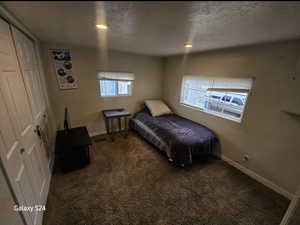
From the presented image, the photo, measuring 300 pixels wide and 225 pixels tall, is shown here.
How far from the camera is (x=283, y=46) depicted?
1622 millimetres

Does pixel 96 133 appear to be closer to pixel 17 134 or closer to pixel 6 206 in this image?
pixel 17 134

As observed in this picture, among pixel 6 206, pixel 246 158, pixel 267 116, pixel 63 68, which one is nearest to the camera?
pixel 6 206

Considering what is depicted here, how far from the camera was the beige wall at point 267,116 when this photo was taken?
162 cm

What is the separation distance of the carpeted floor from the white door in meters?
0.42

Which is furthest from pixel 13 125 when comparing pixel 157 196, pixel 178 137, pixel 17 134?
pixel 178 137

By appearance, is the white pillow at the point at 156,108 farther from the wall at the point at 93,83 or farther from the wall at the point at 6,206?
the wall at the point at 6,206

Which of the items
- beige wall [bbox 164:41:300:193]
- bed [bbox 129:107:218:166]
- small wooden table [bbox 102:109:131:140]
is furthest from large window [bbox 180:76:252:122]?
small wooden table [bbox 102:109:131:140]

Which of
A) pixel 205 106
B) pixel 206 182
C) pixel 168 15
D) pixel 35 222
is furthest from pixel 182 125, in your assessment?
pixel 35 222

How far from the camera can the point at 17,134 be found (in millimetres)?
1080

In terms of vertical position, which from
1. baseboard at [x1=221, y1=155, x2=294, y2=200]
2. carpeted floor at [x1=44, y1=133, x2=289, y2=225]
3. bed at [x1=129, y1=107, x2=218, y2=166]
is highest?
bed at [x1=129, y1=107, x2=218, y2=166]

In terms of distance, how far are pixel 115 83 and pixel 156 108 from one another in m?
1.29

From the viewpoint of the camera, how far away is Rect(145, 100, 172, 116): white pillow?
3359mm

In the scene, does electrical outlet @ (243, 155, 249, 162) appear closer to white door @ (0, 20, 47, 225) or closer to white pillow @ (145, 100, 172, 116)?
white pillow @ (145, 100, 172, 116)

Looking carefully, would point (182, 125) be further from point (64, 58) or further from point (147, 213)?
point (64, 58)
